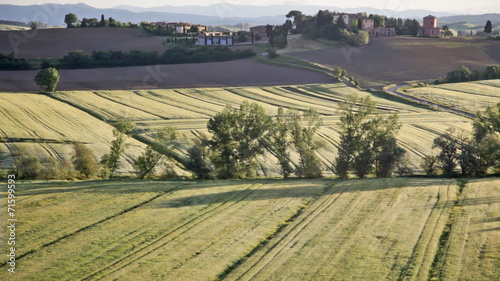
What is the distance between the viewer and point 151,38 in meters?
165

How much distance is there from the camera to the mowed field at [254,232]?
74.7 feet

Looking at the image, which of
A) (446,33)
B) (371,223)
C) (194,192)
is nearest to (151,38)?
(446,33)

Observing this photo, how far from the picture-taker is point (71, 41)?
15525 centimetres

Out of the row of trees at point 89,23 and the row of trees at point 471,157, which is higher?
the row of trees at point 89,23

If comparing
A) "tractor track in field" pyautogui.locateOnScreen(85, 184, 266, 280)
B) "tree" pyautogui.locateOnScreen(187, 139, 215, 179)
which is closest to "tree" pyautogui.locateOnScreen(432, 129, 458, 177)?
"tractor track in field" pyautogui.locateOnScreen(85, 184, 266, 280)

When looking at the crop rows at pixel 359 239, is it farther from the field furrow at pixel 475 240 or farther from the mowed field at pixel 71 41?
the mowed field at pixel 71 41

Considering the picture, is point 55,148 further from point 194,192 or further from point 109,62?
point 109,62

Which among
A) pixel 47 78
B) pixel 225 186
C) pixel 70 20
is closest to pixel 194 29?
pixel 70 20

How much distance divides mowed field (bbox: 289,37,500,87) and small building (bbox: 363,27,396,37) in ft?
43.6

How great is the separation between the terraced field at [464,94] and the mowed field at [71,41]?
72280mm

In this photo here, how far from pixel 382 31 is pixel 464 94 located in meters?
73.4

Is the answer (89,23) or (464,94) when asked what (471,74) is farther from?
(89,23)

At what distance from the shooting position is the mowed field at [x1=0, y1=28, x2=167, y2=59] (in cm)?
14175

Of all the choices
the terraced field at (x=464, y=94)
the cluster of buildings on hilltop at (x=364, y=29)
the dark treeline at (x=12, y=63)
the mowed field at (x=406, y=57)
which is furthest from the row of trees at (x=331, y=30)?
the dark treeline at (x=12, y=63)
